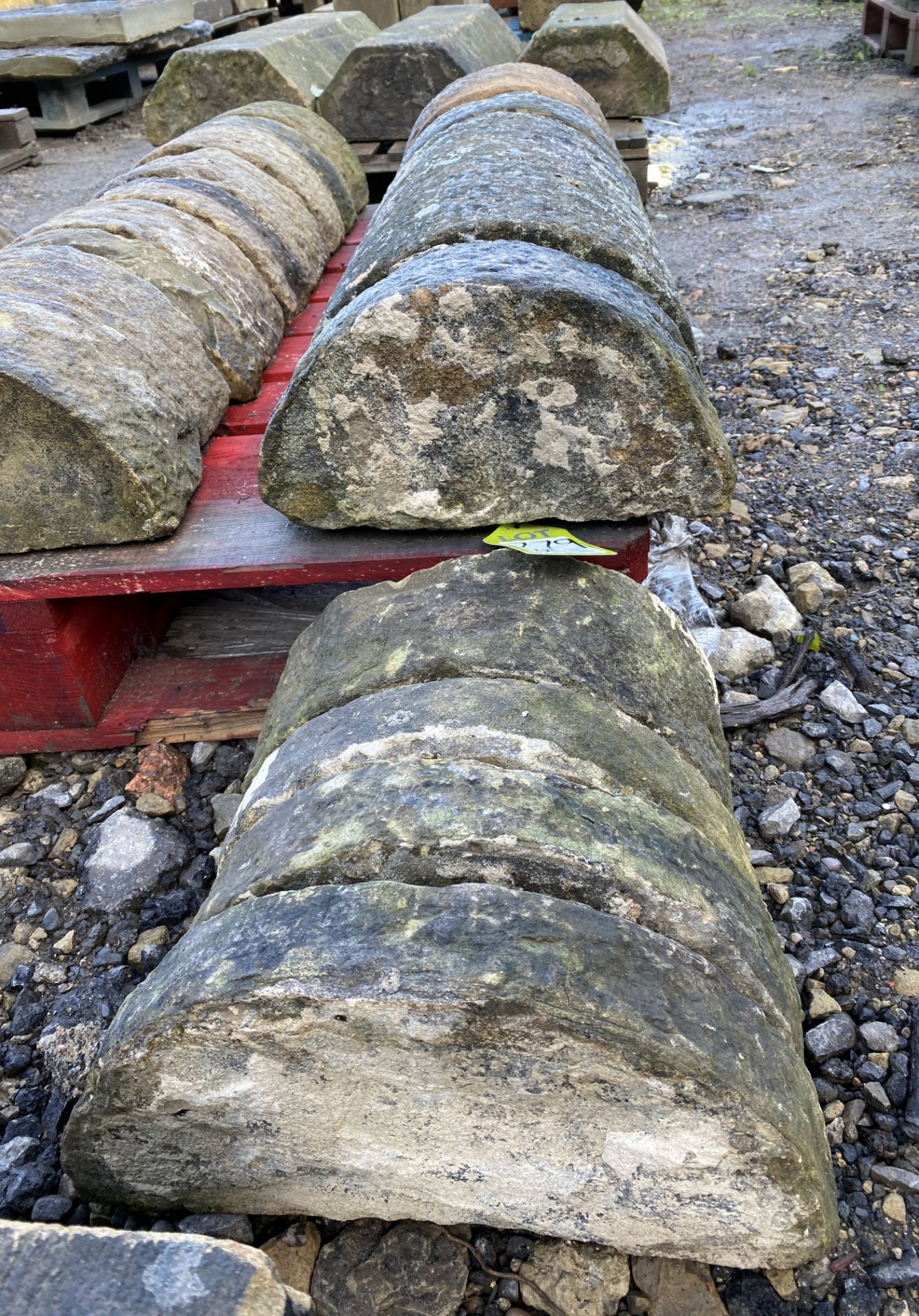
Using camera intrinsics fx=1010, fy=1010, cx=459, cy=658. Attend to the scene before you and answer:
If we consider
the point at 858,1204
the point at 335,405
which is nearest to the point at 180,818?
the point at 335,405

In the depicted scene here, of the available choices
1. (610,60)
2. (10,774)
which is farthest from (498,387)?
(610,60)

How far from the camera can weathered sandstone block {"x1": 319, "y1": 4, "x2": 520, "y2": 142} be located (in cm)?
516

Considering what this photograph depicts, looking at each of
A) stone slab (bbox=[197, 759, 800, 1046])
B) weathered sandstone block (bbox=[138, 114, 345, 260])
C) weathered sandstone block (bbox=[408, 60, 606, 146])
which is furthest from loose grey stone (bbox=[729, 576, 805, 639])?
weathered sandstone block (bbox=[138, 114, 345, 260])

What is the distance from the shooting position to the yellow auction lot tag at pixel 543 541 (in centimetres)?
186

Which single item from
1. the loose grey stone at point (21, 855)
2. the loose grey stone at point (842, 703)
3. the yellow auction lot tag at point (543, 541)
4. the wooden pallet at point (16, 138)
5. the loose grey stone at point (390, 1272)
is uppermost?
the yellow auction lot tag at point (543, 541)

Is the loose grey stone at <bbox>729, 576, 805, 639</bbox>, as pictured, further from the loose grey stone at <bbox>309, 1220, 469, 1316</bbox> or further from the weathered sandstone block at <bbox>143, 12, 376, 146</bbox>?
the weathered sandstone block at <bbox>143, 12, 376, 146</bbox>

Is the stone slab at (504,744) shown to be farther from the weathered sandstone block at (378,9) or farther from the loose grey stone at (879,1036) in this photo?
the weathered sandstone block at (378,9)

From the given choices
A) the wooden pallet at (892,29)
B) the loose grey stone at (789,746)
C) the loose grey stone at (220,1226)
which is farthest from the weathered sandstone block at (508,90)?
the wooden pallet at (892,29)

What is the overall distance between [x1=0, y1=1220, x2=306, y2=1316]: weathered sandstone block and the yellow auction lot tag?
47.0 inches

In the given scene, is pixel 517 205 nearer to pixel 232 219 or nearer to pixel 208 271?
pixel 208 271

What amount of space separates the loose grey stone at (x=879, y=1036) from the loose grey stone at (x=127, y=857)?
1462mm

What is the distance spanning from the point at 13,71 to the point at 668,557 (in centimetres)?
893

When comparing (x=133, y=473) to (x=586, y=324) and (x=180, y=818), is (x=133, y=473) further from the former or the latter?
(x=586, y=324)

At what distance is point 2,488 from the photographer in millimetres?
2135
